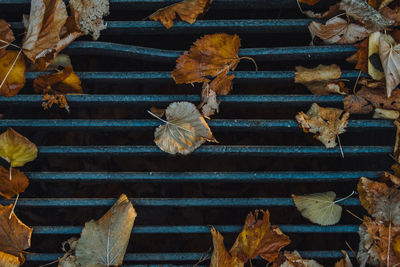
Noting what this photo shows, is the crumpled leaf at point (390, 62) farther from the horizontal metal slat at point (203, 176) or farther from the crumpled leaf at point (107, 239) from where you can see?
the crumpled leaf at point (107, 239)

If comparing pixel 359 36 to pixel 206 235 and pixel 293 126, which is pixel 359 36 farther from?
pixel 206 235

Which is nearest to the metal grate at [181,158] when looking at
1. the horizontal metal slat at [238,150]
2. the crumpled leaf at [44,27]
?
the horizontal metal slat at [238,150]

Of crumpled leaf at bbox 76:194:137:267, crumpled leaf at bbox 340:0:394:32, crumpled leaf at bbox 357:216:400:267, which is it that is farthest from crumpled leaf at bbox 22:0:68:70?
crumpled leaf at bbox 357:216:400:267

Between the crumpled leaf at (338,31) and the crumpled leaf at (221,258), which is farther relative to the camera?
the crumpled leaf at (338,31)

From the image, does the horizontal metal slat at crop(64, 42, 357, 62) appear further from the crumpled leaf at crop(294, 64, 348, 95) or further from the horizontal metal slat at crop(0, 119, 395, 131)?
the horizontal metal slat at crop(0, 119, 395, 131)

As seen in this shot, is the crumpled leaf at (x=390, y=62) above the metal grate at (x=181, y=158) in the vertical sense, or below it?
above

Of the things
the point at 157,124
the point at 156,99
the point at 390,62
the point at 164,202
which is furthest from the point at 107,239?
the point at 390,62
